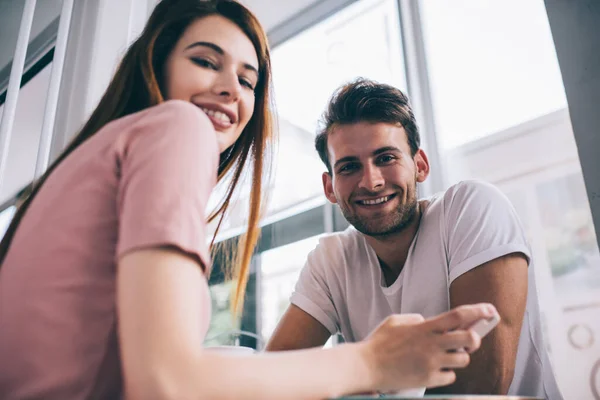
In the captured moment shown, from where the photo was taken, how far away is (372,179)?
4.49ft

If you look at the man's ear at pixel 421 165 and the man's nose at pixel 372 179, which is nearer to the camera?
the man's nose at pixel 372 179

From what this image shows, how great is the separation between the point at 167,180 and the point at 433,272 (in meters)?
0.90

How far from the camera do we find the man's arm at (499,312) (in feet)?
3.16

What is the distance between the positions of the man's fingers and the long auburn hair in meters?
0.45

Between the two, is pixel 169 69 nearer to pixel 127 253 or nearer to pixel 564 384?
pixel 127 253

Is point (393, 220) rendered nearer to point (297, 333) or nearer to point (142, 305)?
point (297, 333)

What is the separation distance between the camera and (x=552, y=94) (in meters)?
1.50

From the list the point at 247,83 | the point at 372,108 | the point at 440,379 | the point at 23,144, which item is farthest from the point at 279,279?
the point at 440,379

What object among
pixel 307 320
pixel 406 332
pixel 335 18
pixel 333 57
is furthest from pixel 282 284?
pixel 406 332

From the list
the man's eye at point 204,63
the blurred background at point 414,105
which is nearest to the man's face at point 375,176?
the blurred background at point 414,105

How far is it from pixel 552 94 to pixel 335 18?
96 centimetres

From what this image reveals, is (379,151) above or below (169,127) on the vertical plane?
above

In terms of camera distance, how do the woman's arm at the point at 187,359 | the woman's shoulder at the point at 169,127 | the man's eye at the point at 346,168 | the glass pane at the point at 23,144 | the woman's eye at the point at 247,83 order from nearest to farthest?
the woman's arm at the point at 187,359, the woman's shoulder at the point at 169,127, the woman's eye at the point at 247,83, the man's eye at the point at 346,168, the glass pane at the point at 23,144

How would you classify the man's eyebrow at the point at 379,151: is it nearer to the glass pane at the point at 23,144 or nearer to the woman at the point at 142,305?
the woman at the point at 142,305
